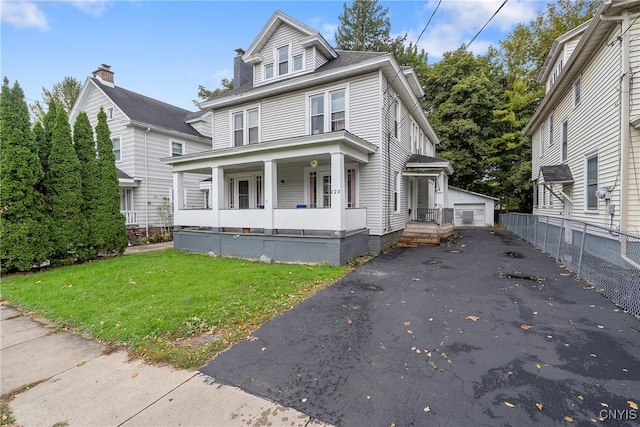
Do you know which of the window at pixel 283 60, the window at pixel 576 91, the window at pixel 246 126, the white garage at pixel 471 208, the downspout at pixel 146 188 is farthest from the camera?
the white garage at pixel 471 208

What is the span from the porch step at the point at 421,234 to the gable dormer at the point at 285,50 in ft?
26.7

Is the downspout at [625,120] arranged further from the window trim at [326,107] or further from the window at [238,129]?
the window at [238,129]

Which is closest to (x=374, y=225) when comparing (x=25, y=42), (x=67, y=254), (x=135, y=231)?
(x=67, y=254)

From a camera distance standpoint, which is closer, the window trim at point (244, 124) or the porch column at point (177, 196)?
the porch column at point (177, 196)

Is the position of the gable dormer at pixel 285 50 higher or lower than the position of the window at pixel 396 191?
higher

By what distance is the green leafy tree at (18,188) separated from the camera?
757 cm

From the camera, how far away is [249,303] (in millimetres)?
5047

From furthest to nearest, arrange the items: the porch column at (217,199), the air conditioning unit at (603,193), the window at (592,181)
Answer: the porch column at (217,199) < the window at (592,181) < the air conditioning unit at (603,193)

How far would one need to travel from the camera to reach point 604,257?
593cm

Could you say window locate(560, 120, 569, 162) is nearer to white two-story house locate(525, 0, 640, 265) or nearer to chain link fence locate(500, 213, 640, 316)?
white two-story house locate(525, 0, 640, 265)

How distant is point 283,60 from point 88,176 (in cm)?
887

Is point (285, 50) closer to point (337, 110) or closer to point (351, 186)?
point (337, 110)

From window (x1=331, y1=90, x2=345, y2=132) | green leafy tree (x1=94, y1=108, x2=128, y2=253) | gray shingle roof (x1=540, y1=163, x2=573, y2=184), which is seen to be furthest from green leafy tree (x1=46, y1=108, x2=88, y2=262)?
gray shingle roof (x1=540, y1=163, x2=573, y2=184)

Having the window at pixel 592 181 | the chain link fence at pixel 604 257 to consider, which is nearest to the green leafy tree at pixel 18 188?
the chain link fence at pixel 604 257
